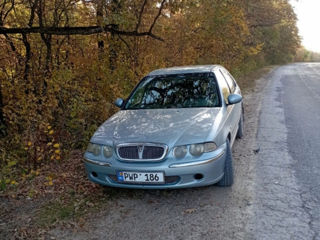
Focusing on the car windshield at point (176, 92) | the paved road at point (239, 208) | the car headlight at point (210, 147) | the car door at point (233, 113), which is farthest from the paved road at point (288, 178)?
the car windshield at point (176, 92)

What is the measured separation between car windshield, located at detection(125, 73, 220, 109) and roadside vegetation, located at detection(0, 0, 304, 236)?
59.9 inches

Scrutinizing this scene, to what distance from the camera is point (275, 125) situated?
23.3 ft

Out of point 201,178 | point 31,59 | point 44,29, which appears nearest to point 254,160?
point 201,178

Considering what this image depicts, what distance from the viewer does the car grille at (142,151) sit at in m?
3.44

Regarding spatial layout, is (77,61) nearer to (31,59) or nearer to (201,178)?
(31,59)

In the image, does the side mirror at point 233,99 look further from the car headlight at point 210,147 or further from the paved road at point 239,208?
the car headlight at point 210,147

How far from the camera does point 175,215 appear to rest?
11.1ft

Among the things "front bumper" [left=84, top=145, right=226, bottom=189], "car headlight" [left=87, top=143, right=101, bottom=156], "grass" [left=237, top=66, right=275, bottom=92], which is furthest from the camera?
"grass" [left=237, top=66, right=275, bottom=92]

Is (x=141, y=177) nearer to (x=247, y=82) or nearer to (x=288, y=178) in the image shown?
(x=288, y=178)

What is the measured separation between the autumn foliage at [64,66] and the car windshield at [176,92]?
1551 mm

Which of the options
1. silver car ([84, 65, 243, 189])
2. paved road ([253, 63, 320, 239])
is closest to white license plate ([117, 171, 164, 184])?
silver car ([84, 65, 243, 189])

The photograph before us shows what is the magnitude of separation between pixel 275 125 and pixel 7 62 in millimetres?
6260

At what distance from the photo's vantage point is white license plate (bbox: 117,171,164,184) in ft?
11.2

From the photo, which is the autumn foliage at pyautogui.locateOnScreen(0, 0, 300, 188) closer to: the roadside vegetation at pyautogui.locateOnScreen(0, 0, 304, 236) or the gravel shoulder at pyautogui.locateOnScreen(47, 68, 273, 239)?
the roadside vegetation at pyautogui.locateOnScreen(0, 0, 304, 236)
